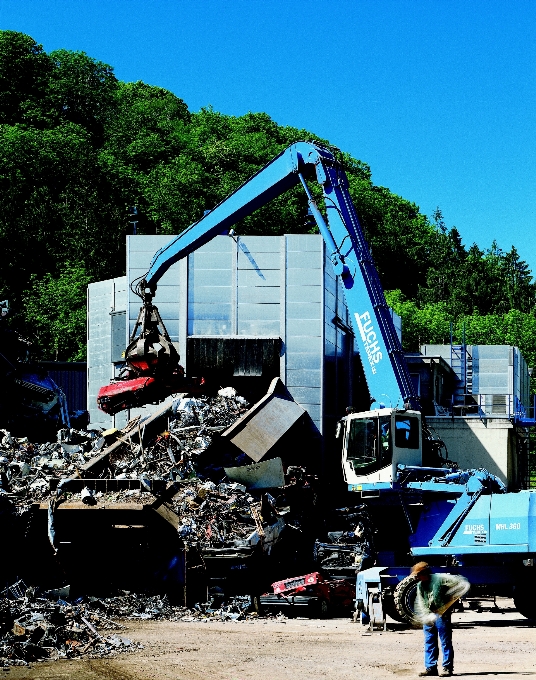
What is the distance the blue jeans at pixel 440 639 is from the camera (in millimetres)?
12531

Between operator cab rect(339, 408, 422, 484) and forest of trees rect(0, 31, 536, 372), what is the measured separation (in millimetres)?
→ 24837

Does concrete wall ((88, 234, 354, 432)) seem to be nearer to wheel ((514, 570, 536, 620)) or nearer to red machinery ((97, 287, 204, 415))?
red machinery ((97, 287, 204, 415))

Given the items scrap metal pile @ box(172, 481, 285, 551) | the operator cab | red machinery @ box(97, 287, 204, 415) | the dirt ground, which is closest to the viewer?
the dirt ground

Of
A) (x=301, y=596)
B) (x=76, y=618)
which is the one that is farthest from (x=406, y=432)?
(x=76, y=618)

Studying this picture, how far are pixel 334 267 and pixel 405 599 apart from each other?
275 inches

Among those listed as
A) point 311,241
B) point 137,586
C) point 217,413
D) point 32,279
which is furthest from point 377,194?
point 137,586

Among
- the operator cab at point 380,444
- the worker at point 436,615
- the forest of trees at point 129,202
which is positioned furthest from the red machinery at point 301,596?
the forest of trees at point 129,202

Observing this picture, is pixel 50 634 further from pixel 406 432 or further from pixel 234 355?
pixel 234 355

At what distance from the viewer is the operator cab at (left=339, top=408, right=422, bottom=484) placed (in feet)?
63.1

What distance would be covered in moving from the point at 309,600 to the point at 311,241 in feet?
38.4

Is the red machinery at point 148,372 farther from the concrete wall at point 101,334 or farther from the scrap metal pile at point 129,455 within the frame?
the concrete wall at point 101,334

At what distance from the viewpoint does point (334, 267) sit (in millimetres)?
21656

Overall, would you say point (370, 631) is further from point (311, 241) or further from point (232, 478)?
point (311, 241)

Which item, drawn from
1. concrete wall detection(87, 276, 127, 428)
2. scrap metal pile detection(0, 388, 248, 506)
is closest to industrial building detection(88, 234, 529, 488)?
concrete wall detection(87, 276, 127, 428)
